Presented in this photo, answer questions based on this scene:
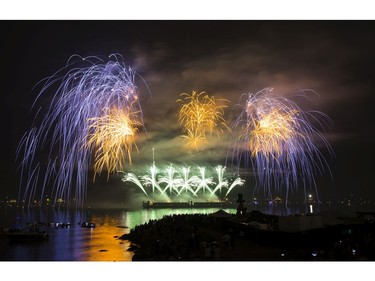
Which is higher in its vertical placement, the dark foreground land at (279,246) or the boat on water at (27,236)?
the dark foreground land at (279,246)

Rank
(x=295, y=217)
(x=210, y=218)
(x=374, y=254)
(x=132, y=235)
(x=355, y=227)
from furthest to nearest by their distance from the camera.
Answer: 1. (x=132, y=235)
2. (x=210, y=218)
3. (x=355, y=227)
4. (x=295, y=217)
5. (x=374, y=254)

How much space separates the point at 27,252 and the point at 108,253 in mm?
9666

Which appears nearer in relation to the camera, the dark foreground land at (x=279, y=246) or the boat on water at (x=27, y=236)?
the dark foreground land at (x=279, y=246)

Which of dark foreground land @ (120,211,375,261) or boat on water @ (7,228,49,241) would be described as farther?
boat on water @ (7,228,49,241)

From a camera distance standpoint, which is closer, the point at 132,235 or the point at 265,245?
the point at 265,245

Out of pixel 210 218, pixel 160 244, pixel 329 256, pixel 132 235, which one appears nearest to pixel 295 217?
pixel 329 256

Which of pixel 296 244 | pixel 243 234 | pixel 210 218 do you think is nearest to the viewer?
pixel 296 244

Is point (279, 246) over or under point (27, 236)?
over

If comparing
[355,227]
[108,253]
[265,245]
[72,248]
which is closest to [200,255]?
[265,245]

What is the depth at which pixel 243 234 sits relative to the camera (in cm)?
2708

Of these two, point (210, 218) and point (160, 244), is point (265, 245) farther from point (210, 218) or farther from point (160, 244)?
point (210, 218)

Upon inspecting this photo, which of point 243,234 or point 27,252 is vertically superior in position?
point 243,234

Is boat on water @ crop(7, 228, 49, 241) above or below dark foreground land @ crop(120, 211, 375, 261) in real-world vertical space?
below

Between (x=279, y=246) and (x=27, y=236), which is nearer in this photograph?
(x=279, y=246)
